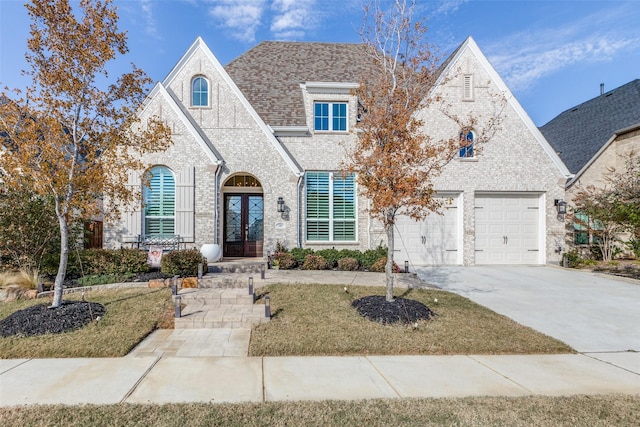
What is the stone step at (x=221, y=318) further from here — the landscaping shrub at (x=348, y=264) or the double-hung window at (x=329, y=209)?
the double-hung window at (x=329, y=209)

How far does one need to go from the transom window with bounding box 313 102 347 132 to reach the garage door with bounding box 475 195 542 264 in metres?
6.75

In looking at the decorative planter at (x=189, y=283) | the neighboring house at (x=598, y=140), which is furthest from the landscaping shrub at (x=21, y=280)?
the neighboring house at (x=598, y=140)

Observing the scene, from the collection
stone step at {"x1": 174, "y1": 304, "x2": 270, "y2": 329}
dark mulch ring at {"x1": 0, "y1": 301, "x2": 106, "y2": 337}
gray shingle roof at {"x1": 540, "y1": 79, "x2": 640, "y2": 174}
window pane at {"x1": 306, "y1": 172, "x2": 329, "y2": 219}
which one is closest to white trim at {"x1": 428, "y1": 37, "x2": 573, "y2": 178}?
gray shingle roof at {"x1": 540, "y1": 79, "x2": 640, "y2": 174}

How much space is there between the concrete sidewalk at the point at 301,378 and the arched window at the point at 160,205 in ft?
24.2

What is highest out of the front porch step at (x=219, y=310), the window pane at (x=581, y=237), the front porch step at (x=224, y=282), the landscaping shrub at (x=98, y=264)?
the window pane at (x=581, y=237)

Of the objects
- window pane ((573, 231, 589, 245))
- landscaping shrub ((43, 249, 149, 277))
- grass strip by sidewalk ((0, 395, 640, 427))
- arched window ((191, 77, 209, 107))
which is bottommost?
grass strip by sidewalk ((0, 395, 640, 427))

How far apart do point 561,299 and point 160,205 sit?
1280 cm

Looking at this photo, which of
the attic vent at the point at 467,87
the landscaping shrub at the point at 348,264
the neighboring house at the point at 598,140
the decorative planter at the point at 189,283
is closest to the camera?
the decorative planter at the point at 189,283

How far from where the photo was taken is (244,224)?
13.0 meters

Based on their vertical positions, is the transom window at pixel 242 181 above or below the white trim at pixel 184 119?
below

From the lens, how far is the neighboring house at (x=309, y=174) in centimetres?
1165

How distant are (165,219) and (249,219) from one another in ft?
10.1

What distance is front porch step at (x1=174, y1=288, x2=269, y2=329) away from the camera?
608cm

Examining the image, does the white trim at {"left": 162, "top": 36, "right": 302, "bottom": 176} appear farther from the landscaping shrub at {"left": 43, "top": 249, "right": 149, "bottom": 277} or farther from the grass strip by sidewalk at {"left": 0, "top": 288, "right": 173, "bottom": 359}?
the grass strip by sidewalk at {"left": 0, "top": 288, "right": 173, "bottom": 359}
